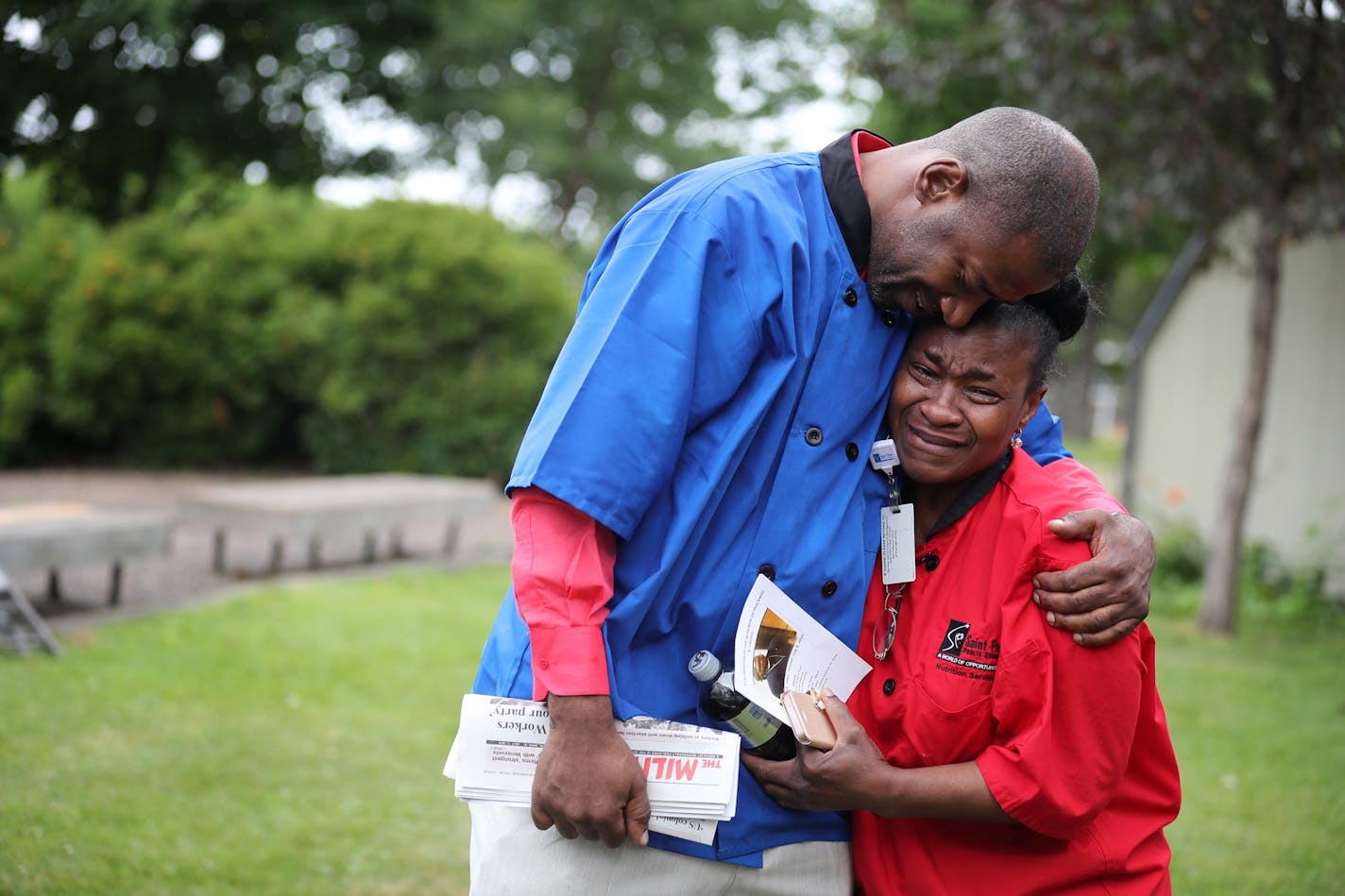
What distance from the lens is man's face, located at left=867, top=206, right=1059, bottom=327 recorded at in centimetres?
223

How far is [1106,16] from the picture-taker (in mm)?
9359

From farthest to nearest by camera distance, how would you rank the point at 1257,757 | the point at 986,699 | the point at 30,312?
the point at 30,312
the point at 1257,757
the point at 986,699

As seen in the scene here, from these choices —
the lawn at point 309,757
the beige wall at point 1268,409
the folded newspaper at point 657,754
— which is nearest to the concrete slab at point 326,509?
the lawn at point 309,757

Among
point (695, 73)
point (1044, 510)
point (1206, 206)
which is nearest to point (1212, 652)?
point (1206, 206)

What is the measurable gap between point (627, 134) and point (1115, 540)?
26.6 metres

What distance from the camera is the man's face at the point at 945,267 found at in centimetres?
223

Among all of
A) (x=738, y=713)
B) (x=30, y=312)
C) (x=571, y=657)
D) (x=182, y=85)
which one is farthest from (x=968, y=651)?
(x=30, y=312)

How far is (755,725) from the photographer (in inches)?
91.0

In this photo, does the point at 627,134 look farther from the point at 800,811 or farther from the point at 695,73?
the point at 800,811

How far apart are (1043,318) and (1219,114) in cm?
715

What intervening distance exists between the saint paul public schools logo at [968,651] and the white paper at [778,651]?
0.66 ft

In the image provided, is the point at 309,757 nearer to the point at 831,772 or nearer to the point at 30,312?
the point at 831,772

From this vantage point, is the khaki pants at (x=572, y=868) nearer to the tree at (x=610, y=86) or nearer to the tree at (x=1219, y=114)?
the tree at (x=1219, y=114)

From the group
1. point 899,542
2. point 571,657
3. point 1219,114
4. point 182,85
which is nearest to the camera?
point 571,657
